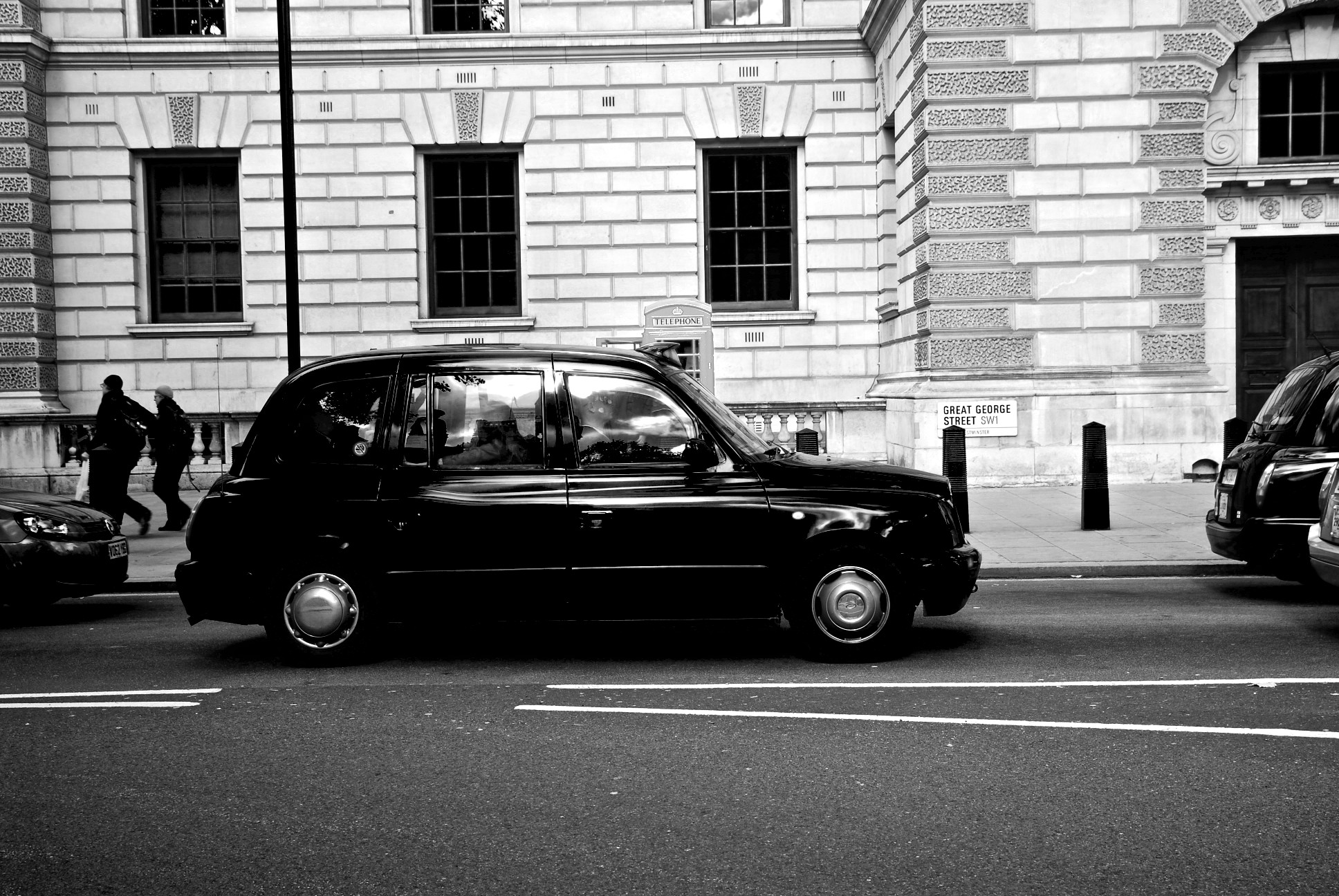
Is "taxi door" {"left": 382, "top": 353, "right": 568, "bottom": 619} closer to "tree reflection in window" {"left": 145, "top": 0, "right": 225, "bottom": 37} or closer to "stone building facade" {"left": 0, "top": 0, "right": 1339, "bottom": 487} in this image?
"stone building facade" {"left": 0, "top": 0, "right": 1339, "bottom": 487}

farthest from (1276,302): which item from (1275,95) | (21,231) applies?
(21,231)

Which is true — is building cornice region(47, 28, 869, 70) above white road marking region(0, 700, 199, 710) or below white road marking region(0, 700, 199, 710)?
above

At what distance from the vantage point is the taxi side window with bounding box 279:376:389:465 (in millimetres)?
7164

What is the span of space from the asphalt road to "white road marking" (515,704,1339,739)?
23 mm

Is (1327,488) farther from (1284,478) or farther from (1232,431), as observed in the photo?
(1232,431)

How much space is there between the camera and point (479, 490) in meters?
6.99

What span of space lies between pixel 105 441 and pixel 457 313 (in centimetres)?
742

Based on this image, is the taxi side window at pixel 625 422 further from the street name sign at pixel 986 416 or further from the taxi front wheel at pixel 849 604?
the street name sign at pixel 986 416

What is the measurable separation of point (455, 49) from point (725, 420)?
14162mm

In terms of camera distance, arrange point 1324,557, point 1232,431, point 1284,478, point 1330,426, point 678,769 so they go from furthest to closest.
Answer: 1. point 1232,431
2. point 1330,426
3. point 1284,478
4. point 1324,557
5. point 678,769

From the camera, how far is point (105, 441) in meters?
13.7

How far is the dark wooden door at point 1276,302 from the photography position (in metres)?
17.5

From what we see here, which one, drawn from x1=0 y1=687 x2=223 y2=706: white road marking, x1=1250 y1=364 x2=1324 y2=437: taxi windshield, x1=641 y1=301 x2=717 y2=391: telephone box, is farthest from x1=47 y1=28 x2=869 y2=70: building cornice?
x1=0 y1=687 x2=223 y2=706: white road marking

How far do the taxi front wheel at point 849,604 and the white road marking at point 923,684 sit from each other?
485 millimetres
